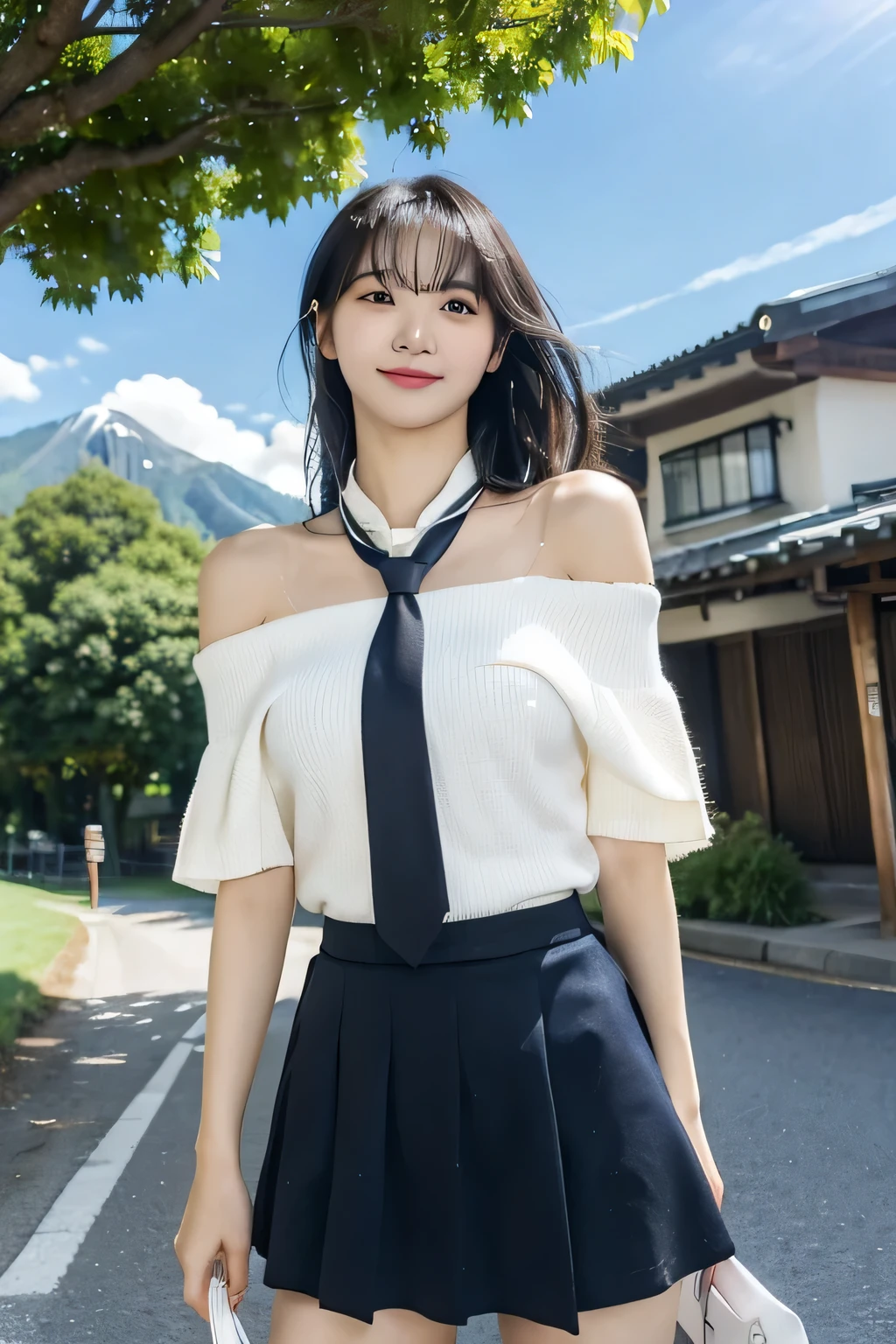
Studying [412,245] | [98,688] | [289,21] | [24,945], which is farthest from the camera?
[98,688]

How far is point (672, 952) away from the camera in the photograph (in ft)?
4.06

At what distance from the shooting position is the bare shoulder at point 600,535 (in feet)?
4.17

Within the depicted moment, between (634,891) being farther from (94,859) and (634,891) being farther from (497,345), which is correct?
(94,859)

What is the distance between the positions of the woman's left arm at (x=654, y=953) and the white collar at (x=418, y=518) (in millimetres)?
417

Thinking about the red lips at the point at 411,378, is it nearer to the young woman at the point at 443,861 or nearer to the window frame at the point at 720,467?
the young woman at the point at 443,861

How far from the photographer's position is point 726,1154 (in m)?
3.86

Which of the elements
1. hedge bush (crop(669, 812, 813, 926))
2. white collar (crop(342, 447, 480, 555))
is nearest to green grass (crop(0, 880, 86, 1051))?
hedge bush (crop(669, 812, 813, 926))

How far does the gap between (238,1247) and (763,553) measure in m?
7.87

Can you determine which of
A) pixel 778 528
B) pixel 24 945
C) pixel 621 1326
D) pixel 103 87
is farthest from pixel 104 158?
pixel 778 528

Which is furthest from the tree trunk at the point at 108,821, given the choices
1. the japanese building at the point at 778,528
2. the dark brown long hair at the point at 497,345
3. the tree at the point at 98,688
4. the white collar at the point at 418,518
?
the white collar at the point at 418,518

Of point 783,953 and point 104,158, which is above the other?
point 104,158

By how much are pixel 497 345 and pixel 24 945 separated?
946 centimetres

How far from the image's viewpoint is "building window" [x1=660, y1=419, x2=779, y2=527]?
37.7 ft

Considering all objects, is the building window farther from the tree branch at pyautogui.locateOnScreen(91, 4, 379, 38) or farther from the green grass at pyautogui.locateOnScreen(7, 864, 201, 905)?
the tree branch at pyautogui.locateOnScreen(91, 4, 379, 38)
